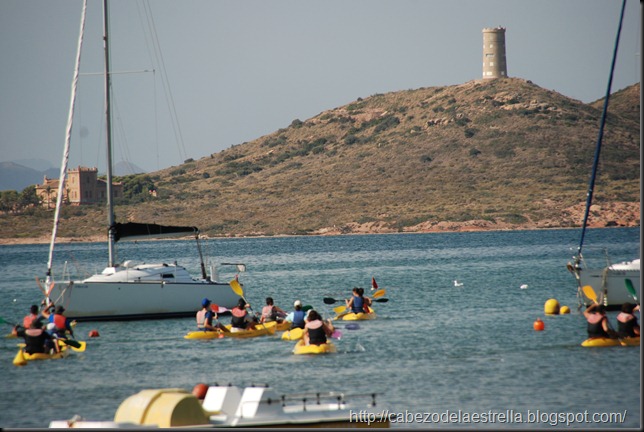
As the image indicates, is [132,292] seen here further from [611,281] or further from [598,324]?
[611,281]

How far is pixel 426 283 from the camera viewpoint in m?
60.7

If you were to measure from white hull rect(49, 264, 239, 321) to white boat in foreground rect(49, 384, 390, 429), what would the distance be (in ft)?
65.6

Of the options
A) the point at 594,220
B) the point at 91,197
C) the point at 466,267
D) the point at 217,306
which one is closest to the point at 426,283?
the point at 466,267

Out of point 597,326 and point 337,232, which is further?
point 337,232

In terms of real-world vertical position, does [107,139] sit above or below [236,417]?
above

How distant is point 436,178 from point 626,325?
126 meters

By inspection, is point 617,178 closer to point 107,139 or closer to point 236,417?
point 107,139

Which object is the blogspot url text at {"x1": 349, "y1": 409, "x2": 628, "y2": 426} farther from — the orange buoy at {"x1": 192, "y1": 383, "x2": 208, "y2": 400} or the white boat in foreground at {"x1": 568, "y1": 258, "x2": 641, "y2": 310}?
the white boat in foreground at {"x1": 568, "y1": 258, "x2": 641, "y2": 310}

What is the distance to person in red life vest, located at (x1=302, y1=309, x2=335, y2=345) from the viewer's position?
3133 centimetres

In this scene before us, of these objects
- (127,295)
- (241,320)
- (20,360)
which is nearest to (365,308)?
(241,320)

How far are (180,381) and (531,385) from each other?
9.54 m

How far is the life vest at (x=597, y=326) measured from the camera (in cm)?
3109

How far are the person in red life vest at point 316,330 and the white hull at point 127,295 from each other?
32.7 ft

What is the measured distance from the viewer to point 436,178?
156250 millimetres
